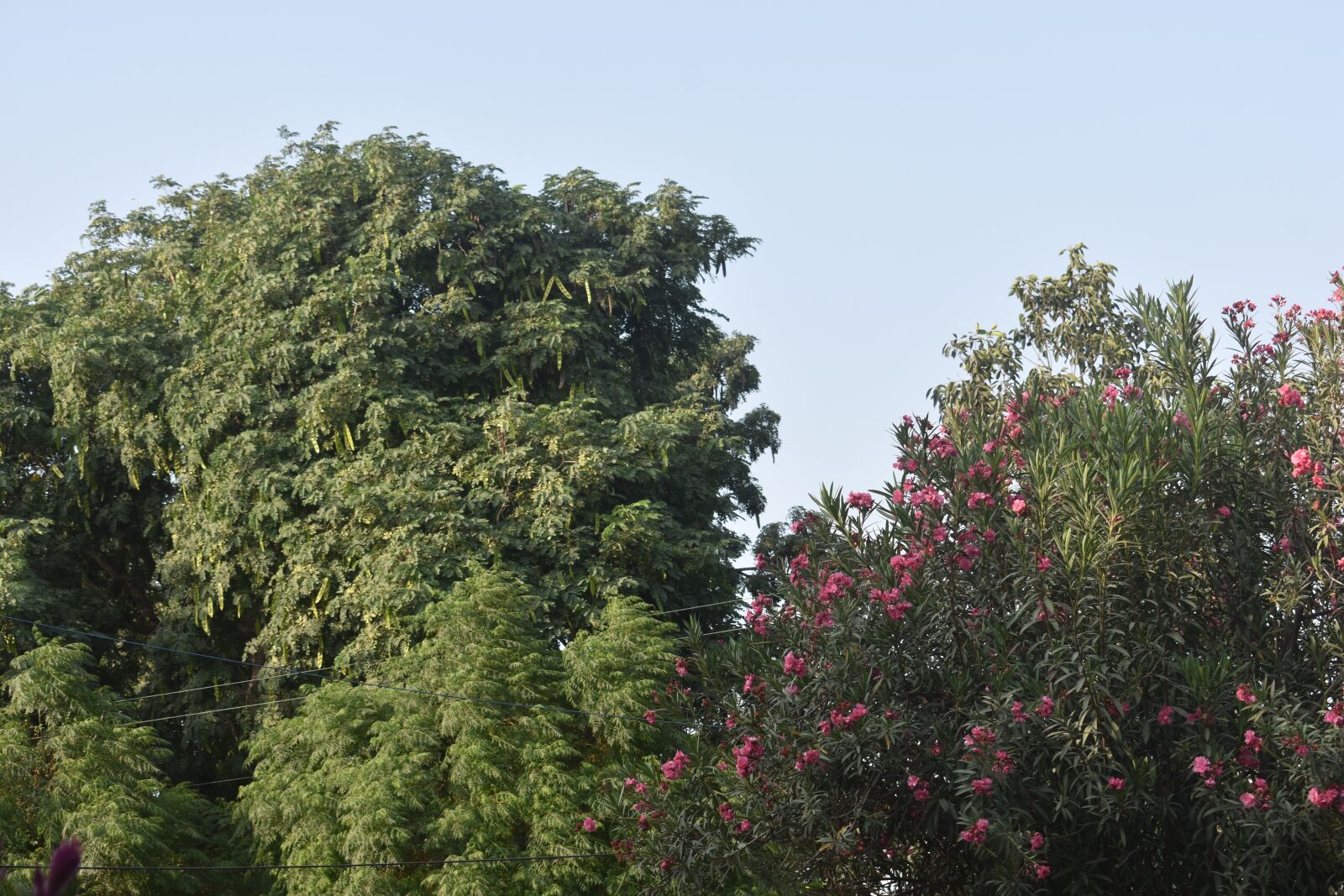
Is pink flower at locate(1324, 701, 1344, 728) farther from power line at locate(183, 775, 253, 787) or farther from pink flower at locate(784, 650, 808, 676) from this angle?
power line at locate(183, 775, 253, 787)

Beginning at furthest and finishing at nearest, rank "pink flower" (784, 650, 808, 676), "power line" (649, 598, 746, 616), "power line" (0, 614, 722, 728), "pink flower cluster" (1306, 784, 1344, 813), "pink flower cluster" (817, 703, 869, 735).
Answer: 1. "power line" (649, 598, 746, 616)
2. "power line" (0, 614, 722, 728)
3. "pink flower" (784, 650, 808, 676)
4. "pink flower cluster" (817, 703, 869, 735)
5. "pink flower cluster" (1306, 784, 1344, 813)

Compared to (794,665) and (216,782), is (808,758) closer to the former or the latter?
(794,665)

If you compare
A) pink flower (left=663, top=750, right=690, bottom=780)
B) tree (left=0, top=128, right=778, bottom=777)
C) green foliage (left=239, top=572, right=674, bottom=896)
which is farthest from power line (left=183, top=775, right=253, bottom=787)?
pink flower (left=663, top=750, right=690, bottom=780)

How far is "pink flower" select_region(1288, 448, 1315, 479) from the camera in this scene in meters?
9.20

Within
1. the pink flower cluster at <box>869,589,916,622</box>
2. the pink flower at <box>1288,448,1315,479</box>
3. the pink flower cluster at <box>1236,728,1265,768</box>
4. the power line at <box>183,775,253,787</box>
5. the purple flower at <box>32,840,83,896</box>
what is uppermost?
the pink flower at <box>1288,448,1315,479</box>

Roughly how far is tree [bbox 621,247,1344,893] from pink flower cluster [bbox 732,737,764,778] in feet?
0.07

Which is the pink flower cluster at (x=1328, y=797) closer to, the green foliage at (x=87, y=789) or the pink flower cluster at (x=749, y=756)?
the pink flower cluster at (x=749, y=756)

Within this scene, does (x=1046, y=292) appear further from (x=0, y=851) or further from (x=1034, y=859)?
(x=0, y=851)

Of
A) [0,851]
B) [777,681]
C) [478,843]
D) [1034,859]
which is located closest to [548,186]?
[478,843]

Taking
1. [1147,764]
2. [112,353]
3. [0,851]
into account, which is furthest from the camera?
[112,353]

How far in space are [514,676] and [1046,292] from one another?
26.5 ft

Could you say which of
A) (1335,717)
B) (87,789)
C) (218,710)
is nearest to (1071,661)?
(1335,717)

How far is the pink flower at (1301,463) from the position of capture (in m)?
9.20

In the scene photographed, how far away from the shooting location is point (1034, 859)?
9.27 m
